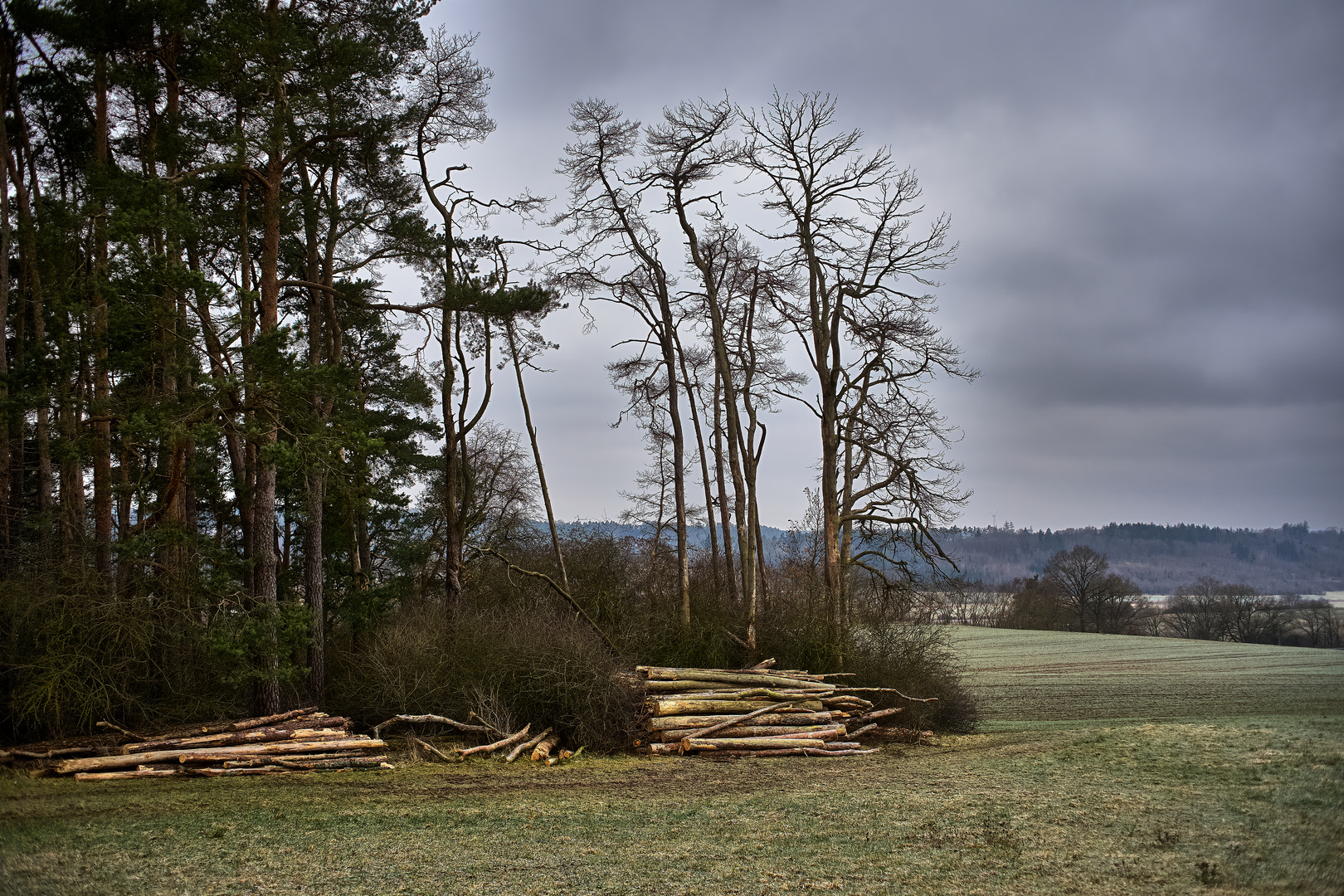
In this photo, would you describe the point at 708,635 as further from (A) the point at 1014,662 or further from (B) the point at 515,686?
(A) the point at 1014,662

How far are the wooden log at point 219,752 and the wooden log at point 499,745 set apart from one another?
110 cm

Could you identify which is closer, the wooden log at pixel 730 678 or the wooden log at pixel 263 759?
the wooden log at pixel 263 759

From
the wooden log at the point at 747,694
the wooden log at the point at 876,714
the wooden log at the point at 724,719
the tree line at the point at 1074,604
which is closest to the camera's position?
the wooden log at the point at 724,719

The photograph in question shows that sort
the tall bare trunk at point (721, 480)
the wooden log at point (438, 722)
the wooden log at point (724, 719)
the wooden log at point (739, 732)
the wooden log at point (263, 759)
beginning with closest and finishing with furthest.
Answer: the wooden log at point (263, 759) → the wooden log at point (438, 722) → the wooden log at point (739, 732) → the wooden log at point (724, 719) → the tall bare trunk at point (721, 480)

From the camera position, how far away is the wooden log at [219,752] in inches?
383

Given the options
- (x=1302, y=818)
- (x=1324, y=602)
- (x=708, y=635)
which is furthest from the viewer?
(x=708, y=635)

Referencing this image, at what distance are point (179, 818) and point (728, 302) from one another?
20207 mm

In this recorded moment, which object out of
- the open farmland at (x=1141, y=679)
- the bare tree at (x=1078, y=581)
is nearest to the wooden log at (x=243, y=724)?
the open farmland at (x=1141, y=679)

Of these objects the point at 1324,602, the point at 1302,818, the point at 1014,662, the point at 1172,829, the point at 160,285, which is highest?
the point at 160,285

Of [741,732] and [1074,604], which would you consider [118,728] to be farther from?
[1074,604]

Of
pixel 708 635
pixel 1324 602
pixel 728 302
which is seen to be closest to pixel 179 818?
pixel 1324 602

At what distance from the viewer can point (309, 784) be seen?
31.3 feet

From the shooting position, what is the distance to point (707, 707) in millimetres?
13164

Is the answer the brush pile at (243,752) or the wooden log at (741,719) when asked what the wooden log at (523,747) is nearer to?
the brush pile at (243,752)
